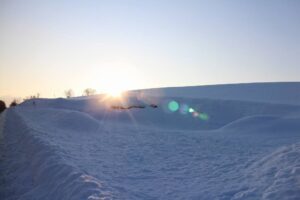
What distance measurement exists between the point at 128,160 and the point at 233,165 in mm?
4069

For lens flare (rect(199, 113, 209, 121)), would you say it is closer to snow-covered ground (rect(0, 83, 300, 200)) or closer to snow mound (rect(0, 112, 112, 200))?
snow-covered ground (rect(0, 83, 300, 200))

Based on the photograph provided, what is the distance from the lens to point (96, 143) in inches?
732

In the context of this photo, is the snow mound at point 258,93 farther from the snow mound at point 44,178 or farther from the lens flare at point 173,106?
the snow mound at point 44,178

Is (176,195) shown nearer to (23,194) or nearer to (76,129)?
(23,194)

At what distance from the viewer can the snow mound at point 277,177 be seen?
7.42m

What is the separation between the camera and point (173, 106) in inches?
1930

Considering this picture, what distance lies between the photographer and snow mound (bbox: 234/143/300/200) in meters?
7.42

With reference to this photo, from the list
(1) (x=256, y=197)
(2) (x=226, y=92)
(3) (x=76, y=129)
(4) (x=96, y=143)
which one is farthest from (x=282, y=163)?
(2) (x=226, y=92)

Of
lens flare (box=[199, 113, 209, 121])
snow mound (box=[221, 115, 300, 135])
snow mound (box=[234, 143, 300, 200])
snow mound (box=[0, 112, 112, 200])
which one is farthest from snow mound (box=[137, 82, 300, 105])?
snow mound (box=[0, 112, 112, 200])

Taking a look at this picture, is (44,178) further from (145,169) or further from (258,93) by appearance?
(258,93)

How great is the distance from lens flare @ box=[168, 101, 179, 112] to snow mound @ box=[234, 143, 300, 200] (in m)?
35.1

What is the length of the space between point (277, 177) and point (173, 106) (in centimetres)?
4046

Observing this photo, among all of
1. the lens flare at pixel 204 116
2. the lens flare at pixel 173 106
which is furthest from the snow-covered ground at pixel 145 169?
the lens flare at pixel 173 106

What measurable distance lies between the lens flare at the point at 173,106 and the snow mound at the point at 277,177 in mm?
35070
